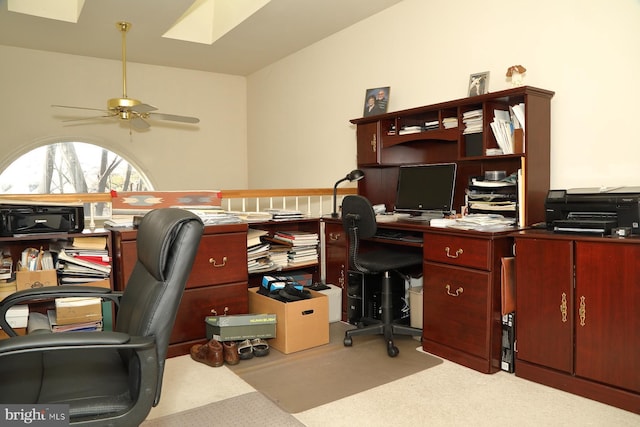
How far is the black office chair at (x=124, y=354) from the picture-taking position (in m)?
1.32

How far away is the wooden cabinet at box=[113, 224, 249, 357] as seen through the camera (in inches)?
119

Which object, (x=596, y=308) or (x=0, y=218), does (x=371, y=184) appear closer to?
(x=596, y=308)

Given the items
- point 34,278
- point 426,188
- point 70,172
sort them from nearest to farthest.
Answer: point 34,278
point 426,188
point 70,172

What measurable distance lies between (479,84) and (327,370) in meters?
2.12

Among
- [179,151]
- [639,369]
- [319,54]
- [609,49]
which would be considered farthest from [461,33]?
[179,151]

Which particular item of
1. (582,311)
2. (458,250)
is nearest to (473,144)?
(458,250)

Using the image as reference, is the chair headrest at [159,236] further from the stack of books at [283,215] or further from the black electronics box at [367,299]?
the black electronics box at [367,299]

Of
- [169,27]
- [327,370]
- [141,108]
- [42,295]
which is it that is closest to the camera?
[42,295]

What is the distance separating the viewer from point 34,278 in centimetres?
267

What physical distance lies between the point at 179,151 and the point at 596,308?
4906mm

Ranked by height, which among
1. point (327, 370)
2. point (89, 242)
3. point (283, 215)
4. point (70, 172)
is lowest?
point (327, 370)

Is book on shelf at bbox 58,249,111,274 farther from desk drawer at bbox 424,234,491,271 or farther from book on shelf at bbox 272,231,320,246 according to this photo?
desk drawer at bbox 424,234,491,271

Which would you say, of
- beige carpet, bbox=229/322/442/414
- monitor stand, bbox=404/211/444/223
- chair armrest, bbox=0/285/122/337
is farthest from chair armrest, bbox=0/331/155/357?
monitor stand, bbox=404/211/444/223

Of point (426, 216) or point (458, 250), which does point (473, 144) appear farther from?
point (458, 250)
